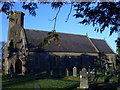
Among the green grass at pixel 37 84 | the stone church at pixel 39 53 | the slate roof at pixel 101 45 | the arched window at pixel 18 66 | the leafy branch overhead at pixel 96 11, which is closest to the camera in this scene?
the leafy branch overhead at pixel 96 11

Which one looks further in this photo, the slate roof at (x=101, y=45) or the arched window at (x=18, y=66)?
the slate roof at (x=101, y=45)

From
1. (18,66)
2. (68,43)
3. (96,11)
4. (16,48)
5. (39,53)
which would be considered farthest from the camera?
(68,43)

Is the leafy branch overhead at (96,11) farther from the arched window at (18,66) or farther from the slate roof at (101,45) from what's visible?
the slate roof at (101,45)

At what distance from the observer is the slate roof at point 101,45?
60644mm

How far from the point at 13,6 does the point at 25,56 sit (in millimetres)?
39341

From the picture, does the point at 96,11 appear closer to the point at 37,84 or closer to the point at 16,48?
the point at 37,84

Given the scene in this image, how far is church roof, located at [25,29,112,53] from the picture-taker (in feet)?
158

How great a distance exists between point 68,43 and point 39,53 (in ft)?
31.9

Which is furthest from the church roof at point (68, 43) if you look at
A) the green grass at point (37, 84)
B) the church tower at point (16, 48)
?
the green grass at point (37, 84)

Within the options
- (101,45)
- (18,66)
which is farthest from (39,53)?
(101,45)

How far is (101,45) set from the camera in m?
62.7

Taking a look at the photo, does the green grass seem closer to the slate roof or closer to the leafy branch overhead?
the leafy branch overhead

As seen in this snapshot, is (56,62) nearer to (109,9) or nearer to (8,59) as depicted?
(8,59)

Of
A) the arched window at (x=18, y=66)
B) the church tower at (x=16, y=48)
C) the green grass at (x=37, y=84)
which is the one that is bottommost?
the green grass at (x=37, y=84)
